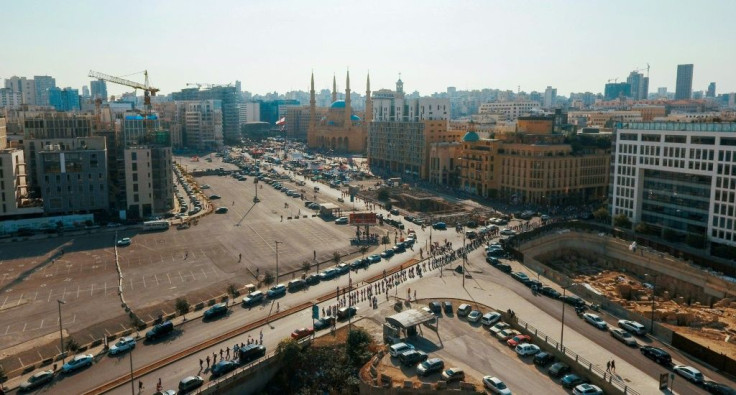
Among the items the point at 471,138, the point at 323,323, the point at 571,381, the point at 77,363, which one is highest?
the point at 471,138

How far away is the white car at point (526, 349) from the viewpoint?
37562 millimetres

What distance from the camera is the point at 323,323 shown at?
42.9m

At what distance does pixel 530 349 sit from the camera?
37750 mm

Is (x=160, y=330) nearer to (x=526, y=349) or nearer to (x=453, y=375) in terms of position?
(x=453, y=375)

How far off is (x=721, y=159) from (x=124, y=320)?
204 feet

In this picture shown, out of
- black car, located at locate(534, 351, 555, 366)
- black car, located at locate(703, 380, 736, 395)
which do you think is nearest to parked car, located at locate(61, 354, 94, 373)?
black car, located at locate(534, 351, 555, 366)

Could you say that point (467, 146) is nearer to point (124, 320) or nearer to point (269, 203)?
point (269, 203)

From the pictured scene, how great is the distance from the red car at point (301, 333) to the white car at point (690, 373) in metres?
24.4

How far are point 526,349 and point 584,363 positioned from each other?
12.1ft

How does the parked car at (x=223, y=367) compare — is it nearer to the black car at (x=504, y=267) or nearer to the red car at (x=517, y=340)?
the red car at (x=517, y=340)

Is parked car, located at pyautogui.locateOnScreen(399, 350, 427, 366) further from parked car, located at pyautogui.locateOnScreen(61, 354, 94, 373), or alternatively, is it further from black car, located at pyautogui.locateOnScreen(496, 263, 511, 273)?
black car, located at pyautogui.locateOnScreen(496, 263, 511, 273)

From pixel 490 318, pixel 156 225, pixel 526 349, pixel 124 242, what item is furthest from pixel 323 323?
pixel 156 225

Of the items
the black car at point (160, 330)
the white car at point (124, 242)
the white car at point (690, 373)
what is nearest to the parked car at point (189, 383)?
the black car at point (160, 330)

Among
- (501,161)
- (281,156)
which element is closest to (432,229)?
(501,161)
